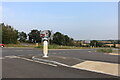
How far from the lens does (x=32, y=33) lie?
352ft

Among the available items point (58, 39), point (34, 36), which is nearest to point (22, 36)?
point (34, 36)

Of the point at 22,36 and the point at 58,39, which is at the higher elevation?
the point at 22,36

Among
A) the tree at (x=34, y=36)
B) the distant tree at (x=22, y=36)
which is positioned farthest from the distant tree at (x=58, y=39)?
the distant tree at (x=22, y=36)

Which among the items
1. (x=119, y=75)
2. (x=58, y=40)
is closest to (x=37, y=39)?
(x=58, y=40)

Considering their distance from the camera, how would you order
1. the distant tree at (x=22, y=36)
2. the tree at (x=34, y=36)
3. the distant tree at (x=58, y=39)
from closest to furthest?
1. the distant tree at (x=58, y=39)
2. the tree at (x=34, y=36)
3. the distant tree at (x=22, y=36)

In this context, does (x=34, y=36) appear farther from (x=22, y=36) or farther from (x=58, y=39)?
(x=58, y=39)

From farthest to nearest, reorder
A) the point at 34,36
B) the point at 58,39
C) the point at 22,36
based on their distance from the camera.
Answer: the point at 22,36, the point at 34,36, the point at 58,39

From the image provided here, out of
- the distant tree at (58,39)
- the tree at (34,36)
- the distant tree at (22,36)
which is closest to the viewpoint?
the distant tree at (58,39)

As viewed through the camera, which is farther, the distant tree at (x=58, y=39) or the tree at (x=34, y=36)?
the tree at (x=34, y=36)

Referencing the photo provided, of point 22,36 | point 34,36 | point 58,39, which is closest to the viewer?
point 58,39

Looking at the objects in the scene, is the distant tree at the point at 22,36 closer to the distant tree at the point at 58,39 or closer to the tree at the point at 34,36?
the tree at the point at 34,36

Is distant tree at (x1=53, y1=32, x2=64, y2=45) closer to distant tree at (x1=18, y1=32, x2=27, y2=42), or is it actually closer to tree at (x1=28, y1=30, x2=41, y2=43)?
tree at (x1=28, y1=30, x2=41, y2=43)

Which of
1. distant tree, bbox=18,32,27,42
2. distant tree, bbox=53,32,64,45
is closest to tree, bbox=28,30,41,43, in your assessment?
distant tree, bbox=18,32,27,42

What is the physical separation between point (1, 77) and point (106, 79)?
4.29 metres
